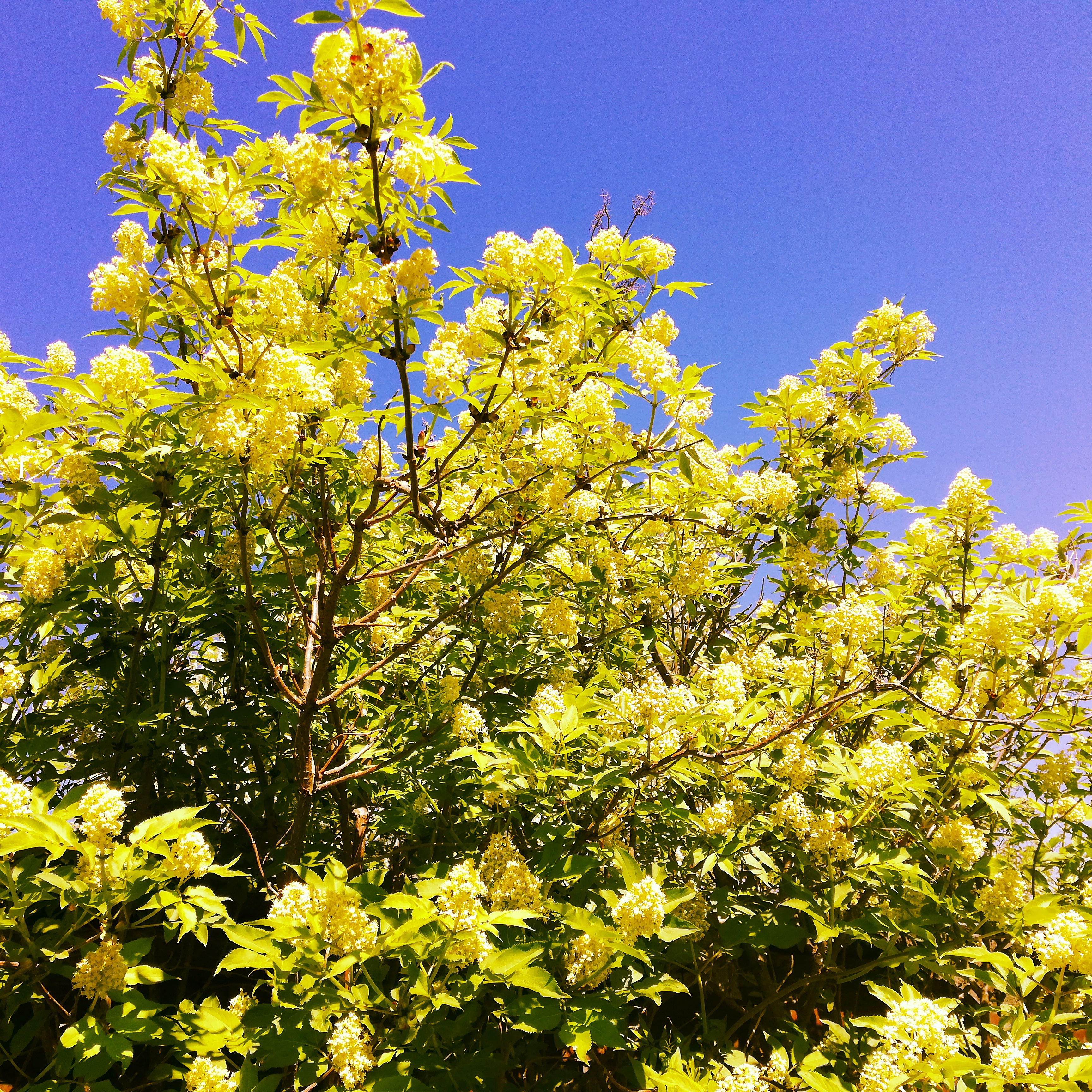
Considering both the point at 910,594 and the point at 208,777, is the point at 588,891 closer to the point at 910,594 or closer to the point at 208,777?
the point at 208,777

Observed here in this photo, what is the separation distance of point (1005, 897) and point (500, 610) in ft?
9.26

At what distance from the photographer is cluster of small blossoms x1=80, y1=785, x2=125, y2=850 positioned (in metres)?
2.61

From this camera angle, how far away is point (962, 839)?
3502 millimetres

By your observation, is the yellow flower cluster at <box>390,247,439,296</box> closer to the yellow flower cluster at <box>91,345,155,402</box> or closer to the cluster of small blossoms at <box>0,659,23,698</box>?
the yellow flower cluster at <box>91,345,155,402</box>

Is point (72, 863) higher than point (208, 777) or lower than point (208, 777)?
lower

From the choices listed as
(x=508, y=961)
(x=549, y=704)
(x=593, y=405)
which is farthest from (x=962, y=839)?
(x=593, y=405)

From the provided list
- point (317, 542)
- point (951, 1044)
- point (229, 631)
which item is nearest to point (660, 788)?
point (951, 1044)

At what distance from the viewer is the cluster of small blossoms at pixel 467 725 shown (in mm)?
3305

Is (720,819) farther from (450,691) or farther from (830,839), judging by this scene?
(450,691)

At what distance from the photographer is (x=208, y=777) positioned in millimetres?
4004

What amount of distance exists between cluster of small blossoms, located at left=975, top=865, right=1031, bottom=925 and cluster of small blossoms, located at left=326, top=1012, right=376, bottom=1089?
2.90m

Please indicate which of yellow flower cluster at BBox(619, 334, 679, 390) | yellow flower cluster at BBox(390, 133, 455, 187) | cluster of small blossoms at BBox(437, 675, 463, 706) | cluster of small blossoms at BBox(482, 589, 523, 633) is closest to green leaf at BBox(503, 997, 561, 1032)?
cluster of small blossoms at BBox(437, 675, 463, 706)

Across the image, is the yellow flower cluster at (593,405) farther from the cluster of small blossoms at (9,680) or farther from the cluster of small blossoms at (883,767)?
the cluster of small blossoms at (9,680)

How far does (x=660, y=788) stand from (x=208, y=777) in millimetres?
2572
